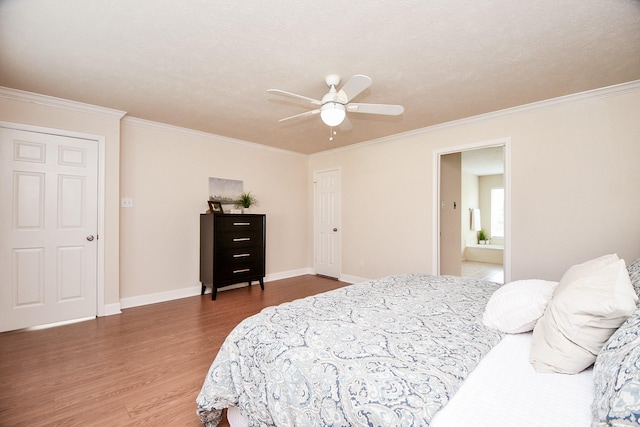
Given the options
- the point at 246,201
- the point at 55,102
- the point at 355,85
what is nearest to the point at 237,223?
the point at 246,201

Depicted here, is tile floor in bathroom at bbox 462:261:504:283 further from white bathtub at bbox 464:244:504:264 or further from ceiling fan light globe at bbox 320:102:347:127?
ceiling fan light globe at bbox 320:102:347:127

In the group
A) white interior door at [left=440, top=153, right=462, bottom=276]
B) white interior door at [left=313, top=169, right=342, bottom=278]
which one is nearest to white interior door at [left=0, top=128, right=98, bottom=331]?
white interior door at [left=313, top=169, right=342, bottom=278]

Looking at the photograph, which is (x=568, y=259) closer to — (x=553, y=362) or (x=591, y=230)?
(x=591, y=230)

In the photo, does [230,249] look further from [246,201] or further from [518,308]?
[518,308]

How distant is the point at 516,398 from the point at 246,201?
13.5ft

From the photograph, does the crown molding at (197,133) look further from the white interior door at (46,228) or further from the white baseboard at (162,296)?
the white baseboard at (162,296)

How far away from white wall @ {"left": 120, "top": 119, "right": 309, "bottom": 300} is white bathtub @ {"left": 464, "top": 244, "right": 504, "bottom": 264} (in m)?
5.44

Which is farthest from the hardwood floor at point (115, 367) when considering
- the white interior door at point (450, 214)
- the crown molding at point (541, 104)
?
the crown molding at point (541, 104)

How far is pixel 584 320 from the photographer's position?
1017mm

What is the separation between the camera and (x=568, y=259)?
9.61 feet

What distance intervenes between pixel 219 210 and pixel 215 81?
215cm

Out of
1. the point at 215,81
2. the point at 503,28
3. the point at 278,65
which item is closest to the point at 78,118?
the point at 215,81

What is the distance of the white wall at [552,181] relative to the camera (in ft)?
8.75

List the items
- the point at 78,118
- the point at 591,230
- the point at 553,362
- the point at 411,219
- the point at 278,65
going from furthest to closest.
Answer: the point at 411,219 → the point at 78,118 → the point at 591,230 → the point at 278,65 → the point at 553,362
